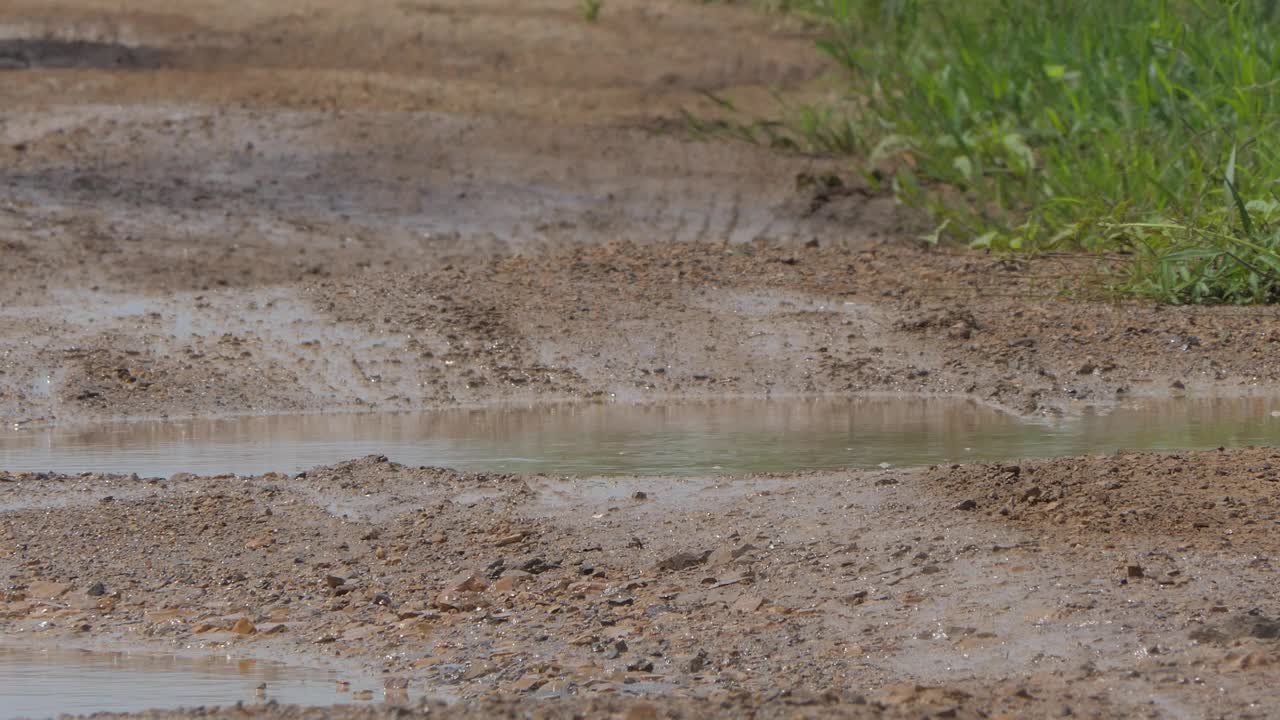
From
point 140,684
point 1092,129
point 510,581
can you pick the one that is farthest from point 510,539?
point 1092,129

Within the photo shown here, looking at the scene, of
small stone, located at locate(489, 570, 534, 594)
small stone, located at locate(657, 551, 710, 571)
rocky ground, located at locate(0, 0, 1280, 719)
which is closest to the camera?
rocky ground, located at locate(0, 0, 1280, 719)

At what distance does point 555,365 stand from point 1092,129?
8.95ft

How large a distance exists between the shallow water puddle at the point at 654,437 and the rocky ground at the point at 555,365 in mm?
241

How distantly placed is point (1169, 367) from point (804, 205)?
3.53 meters

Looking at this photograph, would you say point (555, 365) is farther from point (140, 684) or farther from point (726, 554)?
point (140, 684)

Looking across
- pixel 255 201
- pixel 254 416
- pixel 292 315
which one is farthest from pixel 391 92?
pixel 254 416

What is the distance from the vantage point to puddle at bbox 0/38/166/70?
12.8 meters

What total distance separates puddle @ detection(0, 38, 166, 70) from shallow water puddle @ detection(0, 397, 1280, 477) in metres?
6.93

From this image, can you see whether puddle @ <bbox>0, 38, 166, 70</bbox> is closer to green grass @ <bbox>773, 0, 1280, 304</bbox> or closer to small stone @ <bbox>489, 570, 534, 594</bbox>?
green grass @ <bbox>773, 0, 1280, 304</bbox>

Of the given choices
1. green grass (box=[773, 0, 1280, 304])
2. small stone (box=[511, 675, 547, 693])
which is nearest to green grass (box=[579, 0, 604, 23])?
green grass (box=[773, 0, 1280, 304])

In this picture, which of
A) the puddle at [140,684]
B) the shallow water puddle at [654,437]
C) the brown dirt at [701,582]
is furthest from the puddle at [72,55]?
the puddle at [140,684]

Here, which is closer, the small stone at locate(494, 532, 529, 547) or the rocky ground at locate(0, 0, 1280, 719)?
the rocky ground at locate(0, 0, 1280, 719)

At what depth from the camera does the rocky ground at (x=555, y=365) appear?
3.50 metres

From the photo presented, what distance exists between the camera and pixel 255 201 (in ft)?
32.5
